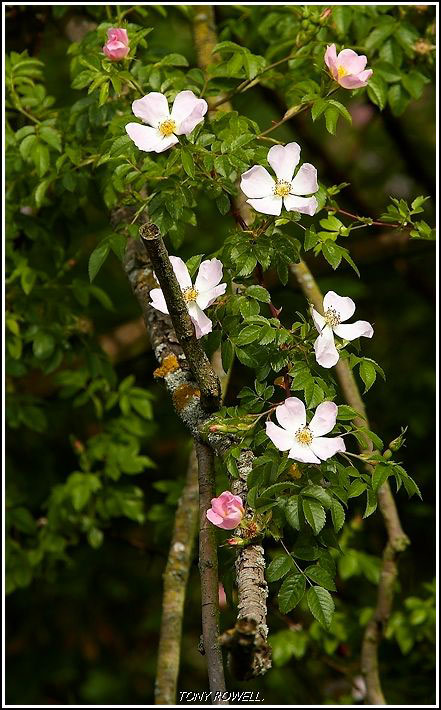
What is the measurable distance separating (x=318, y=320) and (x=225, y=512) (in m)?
0.25

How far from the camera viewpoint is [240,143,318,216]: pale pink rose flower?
1.20m

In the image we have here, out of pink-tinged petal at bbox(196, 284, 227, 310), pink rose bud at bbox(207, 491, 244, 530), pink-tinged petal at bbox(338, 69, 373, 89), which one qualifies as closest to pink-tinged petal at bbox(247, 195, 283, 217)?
pink-tinged petal at bbox(196, 284, 227, 310)

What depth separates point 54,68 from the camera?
3.09m

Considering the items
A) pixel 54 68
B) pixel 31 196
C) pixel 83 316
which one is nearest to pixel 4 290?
pixel 83 316

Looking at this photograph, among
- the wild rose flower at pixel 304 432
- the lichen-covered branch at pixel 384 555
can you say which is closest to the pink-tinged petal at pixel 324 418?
the wild rose flower at pixel 304 432

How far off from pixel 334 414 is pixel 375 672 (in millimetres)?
1195

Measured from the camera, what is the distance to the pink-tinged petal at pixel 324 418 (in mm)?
1089

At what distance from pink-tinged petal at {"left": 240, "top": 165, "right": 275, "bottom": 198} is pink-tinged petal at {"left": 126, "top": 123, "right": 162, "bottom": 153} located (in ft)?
0.45

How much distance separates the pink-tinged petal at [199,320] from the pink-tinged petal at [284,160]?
194mm

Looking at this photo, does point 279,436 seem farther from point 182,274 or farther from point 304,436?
point 182,274

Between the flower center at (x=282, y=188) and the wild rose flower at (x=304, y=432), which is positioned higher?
the flower center at (x=282, y=188)

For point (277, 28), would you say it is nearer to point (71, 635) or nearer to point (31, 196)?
point (31, 196)

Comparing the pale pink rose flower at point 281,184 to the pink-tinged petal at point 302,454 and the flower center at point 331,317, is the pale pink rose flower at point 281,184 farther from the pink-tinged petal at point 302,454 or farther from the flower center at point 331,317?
the pink-tinged petal at point 302,454

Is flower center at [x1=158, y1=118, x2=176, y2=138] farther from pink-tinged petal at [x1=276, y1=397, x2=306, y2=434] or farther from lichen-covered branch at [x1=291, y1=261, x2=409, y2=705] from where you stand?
lichen-covered branch at [x1=291, y1=261, x2=409, y2=705]
